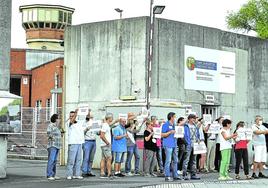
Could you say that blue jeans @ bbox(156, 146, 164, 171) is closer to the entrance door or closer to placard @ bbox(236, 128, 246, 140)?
placard @ bbox(236, 128, 246, 140)

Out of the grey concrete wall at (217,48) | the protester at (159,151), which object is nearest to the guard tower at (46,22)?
the grey concrete wall at (217,48)

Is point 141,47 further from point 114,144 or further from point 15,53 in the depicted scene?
point 15,53

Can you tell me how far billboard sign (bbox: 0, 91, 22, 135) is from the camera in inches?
722

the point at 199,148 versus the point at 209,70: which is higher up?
the point at 209,70

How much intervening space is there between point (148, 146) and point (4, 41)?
5.81 meters

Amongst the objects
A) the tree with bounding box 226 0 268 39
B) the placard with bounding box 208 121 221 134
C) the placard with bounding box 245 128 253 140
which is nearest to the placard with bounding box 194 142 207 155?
the placard with bounding box 245 128 253 140

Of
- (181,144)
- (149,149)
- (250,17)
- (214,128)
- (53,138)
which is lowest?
(149,149)

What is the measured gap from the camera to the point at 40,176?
20062mm

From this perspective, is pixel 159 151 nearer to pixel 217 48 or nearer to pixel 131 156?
pixel 131 156

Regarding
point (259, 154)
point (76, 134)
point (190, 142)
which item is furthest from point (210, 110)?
point (76, 134)

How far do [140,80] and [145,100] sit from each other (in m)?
1.35

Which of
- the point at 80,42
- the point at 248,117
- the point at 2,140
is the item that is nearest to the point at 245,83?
the point at 248,117

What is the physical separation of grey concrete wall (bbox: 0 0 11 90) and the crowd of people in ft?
6.15

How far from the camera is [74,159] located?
18.8m
